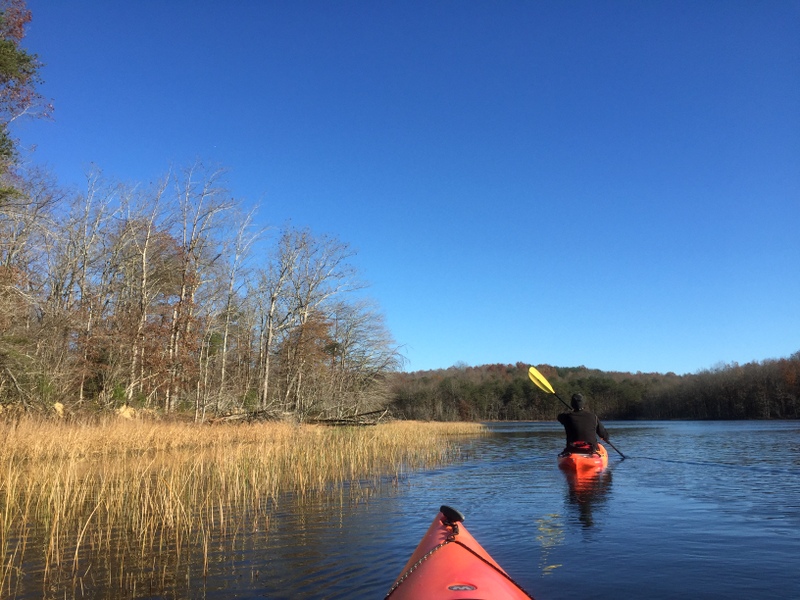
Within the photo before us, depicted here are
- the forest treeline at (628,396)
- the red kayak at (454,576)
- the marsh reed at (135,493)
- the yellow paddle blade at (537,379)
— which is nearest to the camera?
the red kayak at (454,576)

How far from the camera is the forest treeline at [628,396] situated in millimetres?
73750

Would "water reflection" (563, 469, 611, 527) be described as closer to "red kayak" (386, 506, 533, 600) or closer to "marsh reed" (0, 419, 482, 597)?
"marsh reed" (0, 419, 482, 597)

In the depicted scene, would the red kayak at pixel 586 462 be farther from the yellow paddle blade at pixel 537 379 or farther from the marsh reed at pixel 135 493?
the marsh reed at pixel 135 493

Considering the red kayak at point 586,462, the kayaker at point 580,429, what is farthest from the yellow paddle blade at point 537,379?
the red kayak at point 586,462

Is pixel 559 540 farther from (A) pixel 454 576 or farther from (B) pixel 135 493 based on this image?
(B) pixel 135 493

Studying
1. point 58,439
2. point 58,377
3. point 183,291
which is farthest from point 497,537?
point 183,291

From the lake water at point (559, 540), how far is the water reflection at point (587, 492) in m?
0.03

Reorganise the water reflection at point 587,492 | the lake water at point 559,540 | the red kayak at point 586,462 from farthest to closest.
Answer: the red kayak at point 586,462, the water reflection at point 587,492, the lake water at point 559,540

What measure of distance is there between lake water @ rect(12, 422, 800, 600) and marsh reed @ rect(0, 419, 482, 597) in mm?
486

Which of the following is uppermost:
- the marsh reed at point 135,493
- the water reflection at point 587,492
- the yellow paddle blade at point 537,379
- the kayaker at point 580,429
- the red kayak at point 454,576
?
the yellow paddle blade at point 537,379

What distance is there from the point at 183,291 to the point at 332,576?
2179 cm

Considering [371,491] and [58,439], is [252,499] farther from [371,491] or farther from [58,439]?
[58,439]

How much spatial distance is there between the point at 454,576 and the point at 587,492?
288 inches

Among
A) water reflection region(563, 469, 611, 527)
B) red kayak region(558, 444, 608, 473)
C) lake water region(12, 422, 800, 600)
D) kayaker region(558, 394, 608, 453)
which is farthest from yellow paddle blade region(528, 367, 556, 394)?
lake water region(12, 422, 800, 600)
